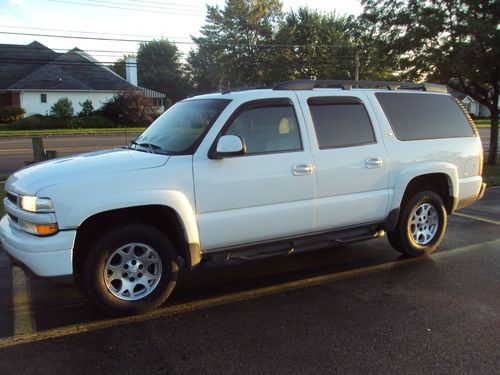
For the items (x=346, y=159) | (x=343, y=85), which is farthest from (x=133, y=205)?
(x=343, y=85)

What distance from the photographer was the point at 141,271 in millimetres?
4266

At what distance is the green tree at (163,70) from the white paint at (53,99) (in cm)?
2388

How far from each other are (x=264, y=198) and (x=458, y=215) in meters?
5.03

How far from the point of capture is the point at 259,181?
14.8 ft

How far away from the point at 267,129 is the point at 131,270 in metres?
1.81

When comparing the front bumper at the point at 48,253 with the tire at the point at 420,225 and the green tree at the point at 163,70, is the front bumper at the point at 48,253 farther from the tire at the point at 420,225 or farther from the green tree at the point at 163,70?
the green tree at the point at 163,70

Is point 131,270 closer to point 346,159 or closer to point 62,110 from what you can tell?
point 346,159

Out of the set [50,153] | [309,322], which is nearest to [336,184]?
[309,322]

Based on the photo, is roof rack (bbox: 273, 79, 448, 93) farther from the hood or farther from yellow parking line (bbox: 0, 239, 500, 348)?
yellow parking line (bbox: 0, 239, 500, 348)

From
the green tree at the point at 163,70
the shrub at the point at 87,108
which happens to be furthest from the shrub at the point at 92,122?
the green tree at the point at 163,70

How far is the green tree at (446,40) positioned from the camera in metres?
12.4

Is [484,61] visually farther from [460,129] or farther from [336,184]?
[336,184]

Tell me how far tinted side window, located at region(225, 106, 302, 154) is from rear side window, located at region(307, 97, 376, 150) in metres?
0.28

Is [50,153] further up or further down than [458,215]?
further up
